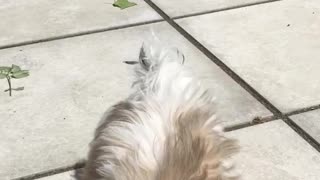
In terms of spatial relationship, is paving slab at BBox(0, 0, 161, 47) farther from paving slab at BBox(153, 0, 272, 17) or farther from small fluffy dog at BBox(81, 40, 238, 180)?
small fluffy dog at BBox(81, 40, 238, 180)

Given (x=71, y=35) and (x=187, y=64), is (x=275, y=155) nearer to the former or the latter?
(x=187, y=64)

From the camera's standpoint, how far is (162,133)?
2945 mm

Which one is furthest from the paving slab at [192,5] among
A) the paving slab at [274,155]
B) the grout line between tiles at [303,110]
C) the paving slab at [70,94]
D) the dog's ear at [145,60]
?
the dog's ear at [145,60]

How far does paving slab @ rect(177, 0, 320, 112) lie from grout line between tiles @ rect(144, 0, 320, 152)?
46 mm

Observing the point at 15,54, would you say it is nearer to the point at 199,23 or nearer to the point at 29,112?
the point at 29,112

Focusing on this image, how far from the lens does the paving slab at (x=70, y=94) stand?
4223 mm

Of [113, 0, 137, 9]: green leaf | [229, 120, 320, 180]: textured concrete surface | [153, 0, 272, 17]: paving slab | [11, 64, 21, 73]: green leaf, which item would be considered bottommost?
[11, 64, 21, 73]: green leaf

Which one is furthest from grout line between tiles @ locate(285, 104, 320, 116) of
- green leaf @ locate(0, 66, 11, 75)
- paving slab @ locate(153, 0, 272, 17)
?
green leaf @ locate(0, 66, 11, 75)

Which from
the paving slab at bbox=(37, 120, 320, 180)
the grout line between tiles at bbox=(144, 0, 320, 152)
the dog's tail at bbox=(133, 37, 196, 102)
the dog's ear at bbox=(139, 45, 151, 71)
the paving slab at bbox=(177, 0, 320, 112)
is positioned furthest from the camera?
the paving slab at bbox=(177, 0, 320, 112)

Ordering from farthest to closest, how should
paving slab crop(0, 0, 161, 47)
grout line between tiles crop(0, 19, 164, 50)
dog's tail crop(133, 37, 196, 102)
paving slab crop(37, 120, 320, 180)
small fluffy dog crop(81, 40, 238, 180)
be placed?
paving slab crop(0, 0, 161, 47), grout line between tiles crop(0, 19, 164, 50), paving slab crop(37, 120, 320, 180), dog's tail crop(133, 37, 196, 102), small fluffy dog crop(81, 40, 238, 180)

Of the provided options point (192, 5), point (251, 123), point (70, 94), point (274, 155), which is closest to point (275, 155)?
point (274, 155)

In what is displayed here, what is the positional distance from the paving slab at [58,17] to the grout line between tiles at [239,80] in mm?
109

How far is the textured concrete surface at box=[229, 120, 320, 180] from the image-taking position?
411cm

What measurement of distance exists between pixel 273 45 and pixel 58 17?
70.1 inches
